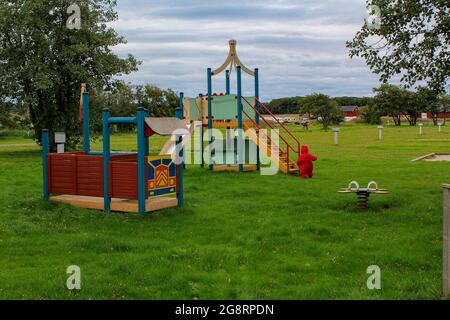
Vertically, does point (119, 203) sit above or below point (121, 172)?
below

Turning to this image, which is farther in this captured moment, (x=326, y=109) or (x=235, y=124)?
(x=326, y=109)

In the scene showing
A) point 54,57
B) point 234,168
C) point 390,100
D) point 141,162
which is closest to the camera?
point 141,162

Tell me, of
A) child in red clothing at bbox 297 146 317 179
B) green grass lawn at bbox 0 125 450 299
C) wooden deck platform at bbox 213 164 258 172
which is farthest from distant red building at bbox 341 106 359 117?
green grass lawn at bbox 0 125 450 299

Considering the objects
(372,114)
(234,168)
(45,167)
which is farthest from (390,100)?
(45,167)

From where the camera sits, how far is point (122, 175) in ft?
40.6

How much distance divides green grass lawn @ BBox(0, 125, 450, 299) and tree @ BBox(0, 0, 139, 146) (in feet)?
55.7

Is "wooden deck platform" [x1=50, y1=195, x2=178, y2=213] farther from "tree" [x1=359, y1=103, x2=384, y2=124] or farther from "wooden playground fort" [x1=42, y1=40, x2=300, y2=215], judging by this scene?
"tree" [x1=359, y1=103, x2=384, y2=124]

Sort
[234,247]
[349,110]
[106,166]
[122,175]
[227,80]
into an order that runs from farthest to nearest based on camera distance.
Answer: [349,110] < [227,80] < [106,166] < [122,175] < [234,247]

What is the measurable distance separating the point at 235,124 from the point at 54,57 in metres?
14.9

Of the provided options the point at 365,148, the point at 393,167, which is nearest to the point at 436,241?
the point at 393,167

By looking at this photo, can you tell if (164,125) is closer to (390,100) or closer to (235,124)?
(235,124)

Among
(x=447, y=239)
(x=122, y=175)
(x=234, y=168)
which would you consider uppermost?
(x=122, y=175)

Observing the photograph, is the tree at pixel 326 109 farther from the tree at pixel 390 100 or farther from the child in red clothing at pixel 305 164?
the child in red clothing at pixel 305 164
